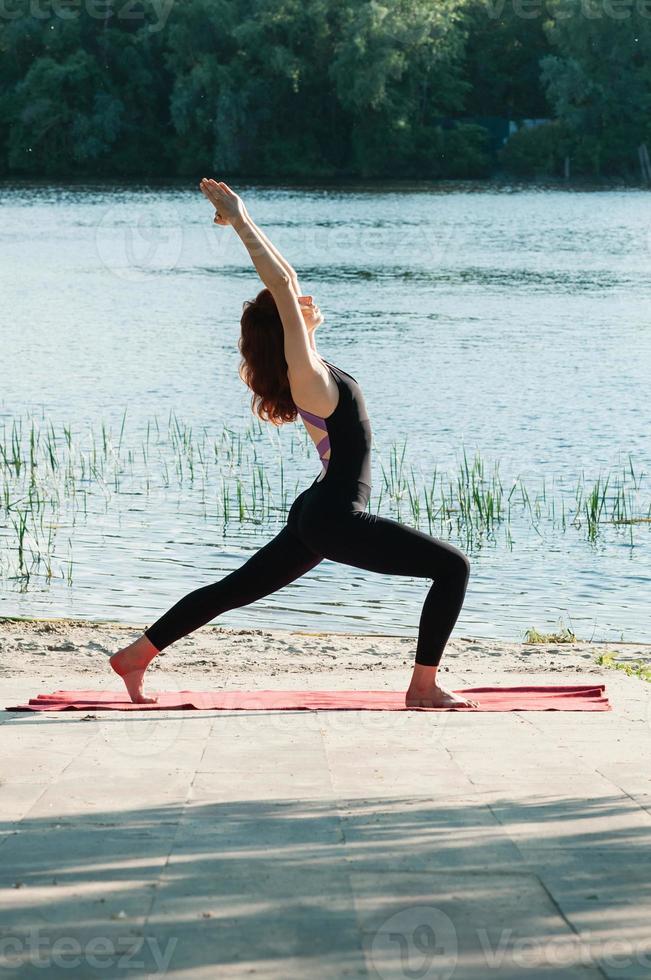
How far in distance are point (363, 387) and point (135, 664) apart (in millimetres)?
18435

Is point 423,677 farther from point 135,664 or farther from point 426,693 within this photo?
point 135,664

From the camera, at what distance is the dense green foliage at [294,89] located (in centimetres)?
8325

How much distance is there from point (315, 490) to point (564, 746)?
1340mm

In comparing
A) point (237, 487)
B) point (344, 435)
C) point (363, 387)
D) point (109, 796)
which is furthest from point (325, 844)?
point (363, 387)

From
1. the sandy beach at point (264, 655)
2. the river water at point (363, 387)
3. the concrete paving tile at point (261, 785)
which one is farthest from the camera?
the river water at point (363, 387)

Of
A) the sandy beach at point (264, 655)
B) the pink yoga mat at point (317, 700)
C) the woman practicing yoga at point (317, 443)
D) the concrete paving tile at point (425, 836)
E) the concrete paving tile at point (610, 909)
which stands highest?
the woman practicing yoga at point (317, 443)

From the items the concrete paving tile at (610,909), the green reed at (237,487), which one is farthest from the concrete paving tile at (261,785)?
the green reed at (237,487)

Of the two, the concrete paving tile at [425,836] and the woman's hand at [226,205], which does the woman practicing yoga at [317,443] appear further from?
the concrete paving tile at [425,836]

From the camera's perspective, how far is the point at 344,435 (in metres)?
5.44

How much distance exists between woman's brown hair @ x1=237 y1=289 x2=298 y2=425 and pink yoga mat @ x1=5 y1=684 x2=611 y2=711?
1.29 metres

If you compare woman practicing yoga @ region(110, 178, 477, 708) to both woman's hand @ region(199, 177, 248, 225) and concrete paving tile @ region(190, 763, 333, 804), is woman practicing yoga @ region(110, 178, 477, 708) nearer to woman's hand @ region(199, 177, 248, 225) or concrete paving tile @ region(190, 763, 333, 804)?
woman's hand @ region(199, 177, 248, 225)

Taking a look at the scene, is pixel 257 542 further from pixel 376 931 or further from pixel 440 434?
pixel 376 931

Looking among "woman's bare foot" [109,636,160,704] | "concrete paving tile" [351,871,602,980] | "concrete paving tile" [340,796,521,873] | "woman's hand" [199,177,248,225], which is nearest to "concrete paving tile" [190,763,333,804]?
"concrete paving tile" [340,796,521,873]

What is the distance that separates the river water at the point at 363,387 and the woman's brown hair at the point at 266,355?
5.28 metres
